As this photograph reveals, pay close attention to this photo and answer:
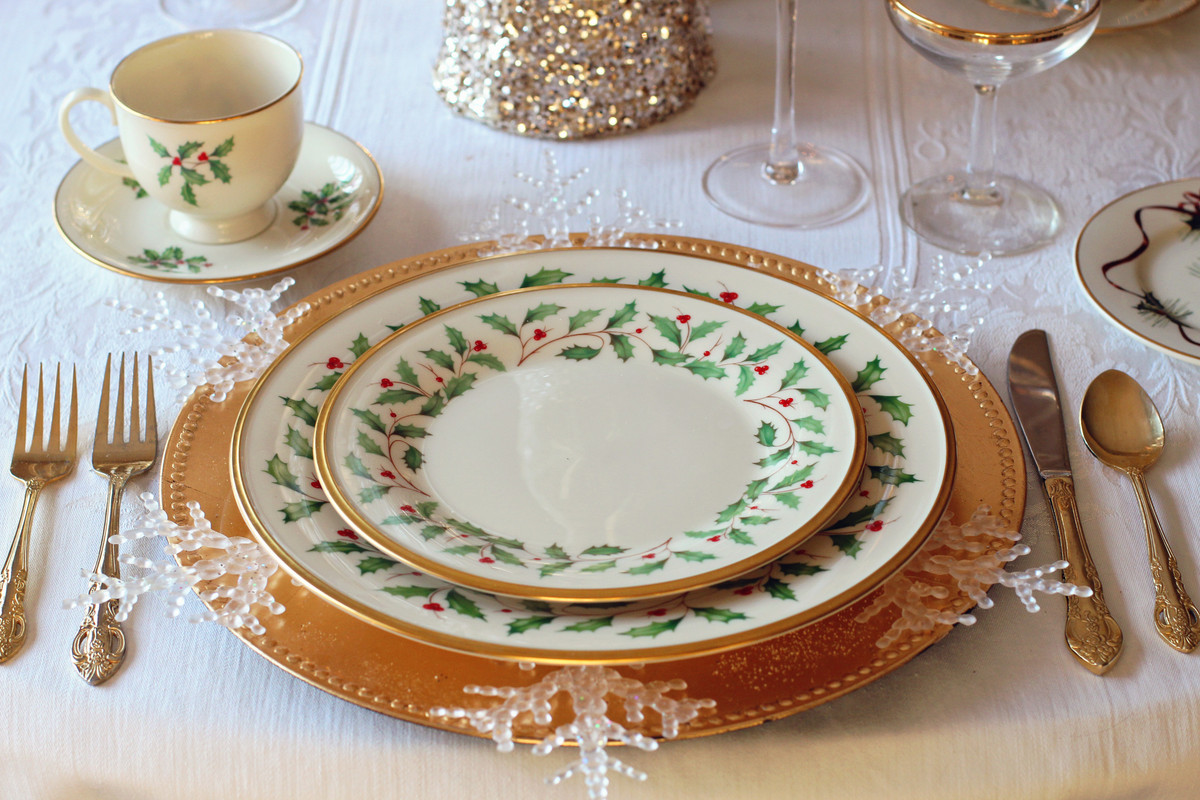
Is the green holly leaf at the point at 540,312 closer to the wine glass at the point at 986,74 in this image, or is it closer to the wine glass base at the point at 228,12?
the wine glass at the point at 986,74

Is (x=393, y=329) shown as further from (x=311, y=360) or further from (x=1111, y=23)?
(x=1111, y=23)

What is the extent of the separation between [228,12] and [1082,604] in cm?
96

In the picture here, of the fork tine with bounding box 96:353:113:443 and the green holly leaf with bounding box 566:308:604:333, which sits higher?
the green holly leaf with bounding box 566:308:604:333

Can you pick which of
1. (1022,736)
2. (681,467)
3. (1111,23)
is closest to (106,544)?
(681,467)

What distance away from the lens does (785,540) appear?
431mm

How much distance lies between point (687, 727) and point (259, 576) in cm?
20

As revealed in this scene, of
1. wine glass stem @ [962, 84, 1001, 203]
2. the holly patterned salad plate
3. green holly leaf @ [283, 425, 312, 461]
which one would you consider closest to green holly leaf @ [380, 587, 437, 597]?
the holly patterned salad plate

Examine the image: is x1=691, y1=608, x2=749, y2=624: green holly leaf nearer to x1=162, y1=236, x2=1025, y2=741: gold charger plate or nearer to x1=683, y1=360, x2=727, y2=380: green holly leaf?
x1=162, y1=236, x2=1025, y2=741: gold charger plate

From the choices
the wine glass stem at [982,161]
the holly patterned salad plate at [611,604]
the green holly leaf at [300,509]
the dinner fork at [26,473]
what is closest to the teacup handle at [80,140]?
the dinner fork at [26,473]

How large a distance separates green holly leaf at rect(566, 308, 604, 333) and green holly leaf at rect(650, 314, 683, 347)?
1.3 inches

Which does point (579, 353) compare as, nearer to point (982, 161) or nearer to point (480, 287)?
point (480, 287)

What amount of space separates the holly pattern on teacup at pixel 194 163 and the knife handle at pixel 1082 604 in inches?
21.3

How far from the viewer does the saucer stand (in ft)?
2.28

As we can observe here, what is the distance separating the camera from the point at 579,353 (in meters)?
0.58
